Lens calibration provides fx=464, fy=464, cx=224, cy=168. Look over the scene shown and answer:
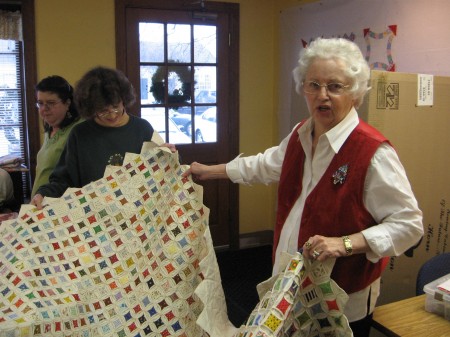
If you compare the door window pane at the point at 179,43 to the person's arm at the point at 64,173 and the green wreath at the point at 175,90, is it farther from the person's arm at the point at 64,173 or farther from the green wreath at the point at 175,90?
the person's arm at the point at 64,173

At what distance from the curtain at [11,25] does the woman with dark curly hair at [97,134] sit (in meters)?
1.83

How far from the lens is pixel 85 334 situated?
1330 mm

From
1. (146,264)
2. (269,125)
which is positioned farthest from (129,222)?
(269,125)

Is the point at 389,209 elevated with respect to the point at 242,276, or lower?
elevated

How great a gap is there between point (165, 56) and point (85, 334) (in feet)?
9.35

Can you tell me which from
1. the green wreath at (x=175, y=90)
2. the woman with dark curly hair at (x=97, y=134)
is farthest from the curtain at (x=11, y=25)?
the woman with dark curly hair at (x=97, y=134)

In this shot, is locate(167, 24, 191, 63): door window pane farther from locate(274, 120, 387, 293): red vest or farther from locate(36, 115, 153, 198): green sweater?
locate(274, 120, 387, 293): red vest

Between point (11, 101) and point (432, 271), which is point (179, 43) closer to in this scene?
point (11, 101)

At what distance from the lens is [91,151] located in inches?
74.7

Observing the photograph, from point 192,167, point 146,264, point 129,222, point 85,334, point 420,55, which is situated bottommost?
point 85,334

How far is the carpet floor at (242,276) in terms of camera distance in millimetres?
3133

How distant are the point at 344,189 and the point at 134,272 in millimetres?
709

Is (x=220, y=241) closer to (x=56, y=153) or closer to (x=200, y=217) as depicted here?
(x=56, y=153)

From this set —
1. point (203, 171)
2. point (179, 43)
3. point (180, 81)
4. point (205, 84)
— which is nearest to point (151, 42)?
point (179, 43)
